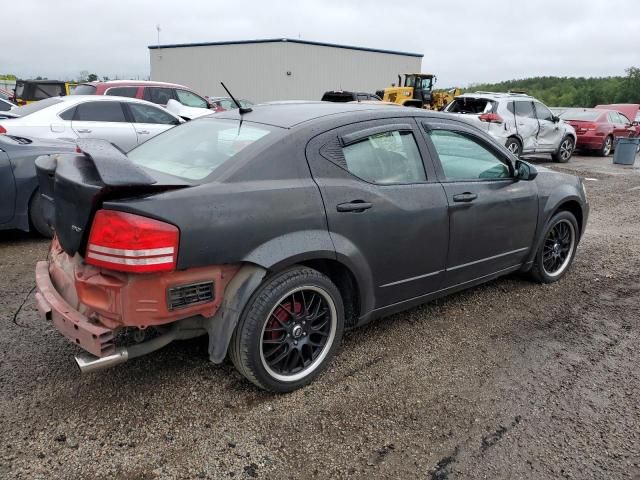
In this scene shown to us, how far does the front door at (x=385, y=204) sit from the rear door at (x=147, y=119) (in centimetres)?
599

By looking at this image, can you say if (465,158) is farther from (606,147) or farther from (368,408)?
(606,147)

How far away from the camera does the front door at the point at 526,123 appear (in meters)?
A: 12.8

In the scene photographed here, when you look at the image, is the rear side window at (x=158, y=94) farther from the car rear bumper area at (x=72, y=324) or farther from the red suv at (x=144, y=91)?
the car rear bumper area at (x=72, y=324)

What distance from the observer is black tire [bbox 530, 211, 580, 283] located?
4.49 metres

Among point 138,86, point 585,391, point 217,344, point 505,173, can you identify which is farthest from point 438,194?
point 138,86

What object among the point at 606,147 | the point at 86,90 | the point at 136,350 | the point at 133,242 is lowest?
the point at 136,350

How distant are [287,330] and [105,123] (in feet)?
21.6

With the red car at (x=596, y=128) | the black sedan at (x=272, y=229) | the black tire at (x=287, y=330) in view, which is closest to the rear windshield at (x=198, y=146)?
the black sedan at (x=272, y=229)

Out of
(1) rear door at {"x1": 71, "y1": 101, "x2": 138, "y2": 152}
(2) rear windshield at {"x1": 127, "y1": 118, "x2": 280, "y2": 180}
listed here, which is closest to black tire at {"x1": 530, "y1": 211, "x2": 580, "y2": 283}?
(2) rear windshield at {"x1": 127, "y1": 118, "x2": 280, "y2": 180}

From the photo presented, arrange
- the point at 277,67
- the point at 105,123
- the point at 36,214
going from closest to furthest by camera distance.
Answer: the point at 36,214 → the point at 105,123 → the point at 277,67

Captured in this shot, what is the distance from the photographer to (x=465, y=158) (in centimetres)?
379

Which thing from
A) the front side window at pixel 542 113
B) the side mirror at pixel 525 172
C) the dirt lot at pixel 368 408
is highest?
the front side window at pixel 542 113

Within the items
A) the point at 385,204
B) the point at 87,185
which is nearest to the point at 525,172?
the point at 385,204

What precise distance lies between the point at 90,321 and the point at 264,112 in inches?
67.2
